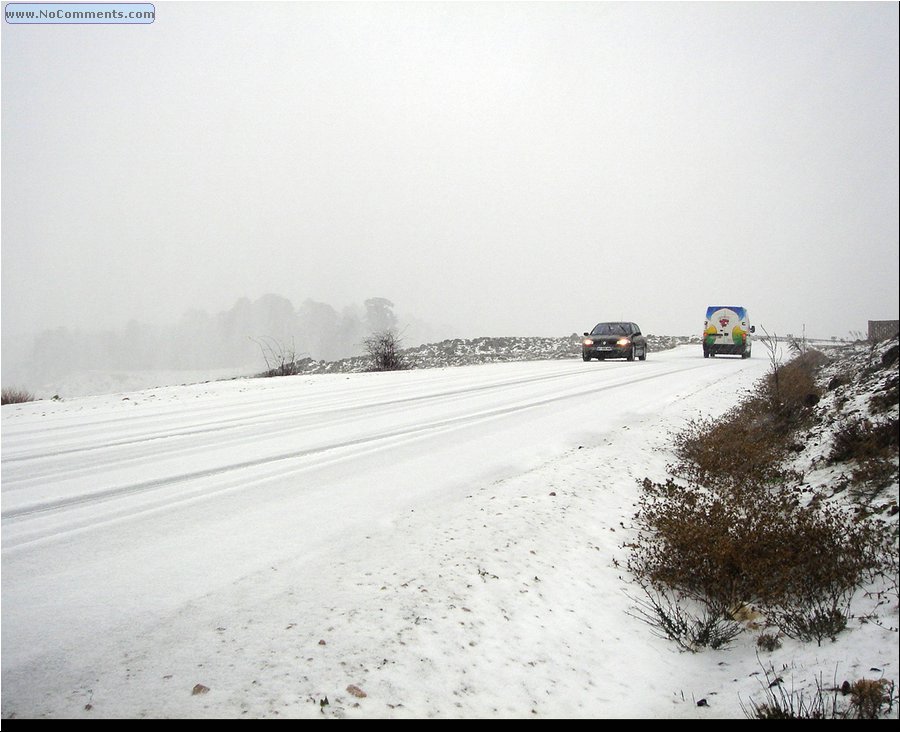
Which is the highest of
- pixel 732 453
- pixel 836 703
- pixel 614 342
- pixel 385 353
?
pixel 614 342

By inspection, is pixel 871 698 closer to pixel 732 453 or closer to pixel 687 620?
pixel 687 620

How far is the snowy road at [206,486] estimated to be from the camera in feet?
11.4

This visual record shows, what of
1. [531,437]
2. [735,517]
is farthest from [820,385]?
[735,517]

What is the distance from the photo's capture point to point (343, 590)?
12.8 ft

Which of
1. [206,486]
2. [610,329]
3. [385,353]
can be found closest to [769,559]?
[206,486]

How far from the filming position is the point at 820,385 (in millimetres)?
10875

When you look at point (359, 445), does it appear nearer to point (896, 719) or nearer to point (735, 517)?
point (735, 517)

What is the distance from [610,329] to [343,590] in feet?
83.5

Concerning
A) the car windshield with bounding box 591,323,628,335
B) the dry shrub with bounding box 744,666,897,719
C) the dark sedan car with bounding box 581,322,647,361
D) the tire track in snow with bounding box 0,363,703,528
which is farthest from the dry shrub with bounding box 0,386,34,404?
the car windshield with bounding box 591,323,628,335

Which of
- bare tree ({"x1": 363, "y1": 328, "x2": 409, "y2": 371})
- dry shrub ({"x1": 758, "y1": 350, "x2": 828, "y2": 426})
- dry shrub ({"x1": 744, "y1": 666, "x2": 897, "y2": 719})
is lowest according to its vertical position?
dry shrub ({"x1": 744, "y1": 666, "x2": 897, "y2": 719})

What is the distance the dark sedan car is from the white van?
12.1 ft

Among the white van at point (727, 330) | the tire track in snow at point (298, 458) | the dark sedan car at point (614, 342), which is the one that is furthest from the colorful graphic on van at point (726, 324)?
the tire track in snow at point (298, 458)

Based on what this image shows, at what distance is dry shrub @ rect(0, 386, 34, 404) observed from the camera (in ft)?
47.4

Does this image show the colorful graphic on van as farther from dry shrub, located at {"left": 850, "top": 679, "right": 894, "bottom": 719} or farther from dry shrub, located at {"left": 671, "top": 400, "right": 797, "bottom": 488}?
dry shrub, located at {"left": 850, "top": 679, "right": 894, "bottom": 719}
